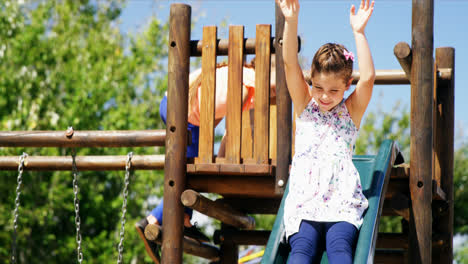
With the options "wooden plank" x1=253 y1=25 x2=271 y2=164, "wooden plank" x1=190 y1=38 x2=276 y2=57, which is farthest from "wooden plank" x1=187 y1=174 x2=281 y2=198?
"wooden plank" x1=190 y1=38 x2=276 y2=57

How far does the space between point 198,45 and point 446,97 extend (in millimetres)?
2187

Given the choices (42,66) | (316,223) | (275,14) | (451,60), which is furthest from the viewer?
(42,66)

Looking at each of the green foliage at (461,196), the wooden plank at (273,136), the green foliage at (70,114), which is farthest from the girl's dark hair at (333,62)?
the green foliage at (461,196)

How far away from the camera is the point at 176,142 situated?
14.0 feet

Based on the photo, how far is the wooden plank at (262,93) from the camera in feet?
13.8

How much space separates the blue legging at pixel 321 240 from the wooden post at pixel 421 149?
0.94 m

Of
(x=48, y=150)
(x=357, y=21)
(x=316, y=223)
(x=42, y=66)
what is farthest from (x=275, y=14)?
(x=42, y=66)

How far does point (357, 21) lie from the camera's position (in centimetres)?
323

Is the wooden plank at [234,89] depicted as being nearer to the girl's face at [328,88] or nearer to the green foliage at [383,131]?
the girl's face at [328,88]

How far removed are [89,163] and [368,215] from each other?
2404 mm

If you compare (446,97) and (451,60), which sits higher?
(451,60)

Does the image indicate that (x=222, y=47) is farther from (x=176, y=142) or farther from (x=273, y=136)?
(x=273, y=136)

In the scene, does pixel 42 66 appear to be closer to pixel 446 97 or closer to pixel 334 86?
pixel 446 97

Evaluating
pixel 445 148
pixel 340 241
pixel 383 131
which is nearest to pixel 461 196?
pixel 383 131
